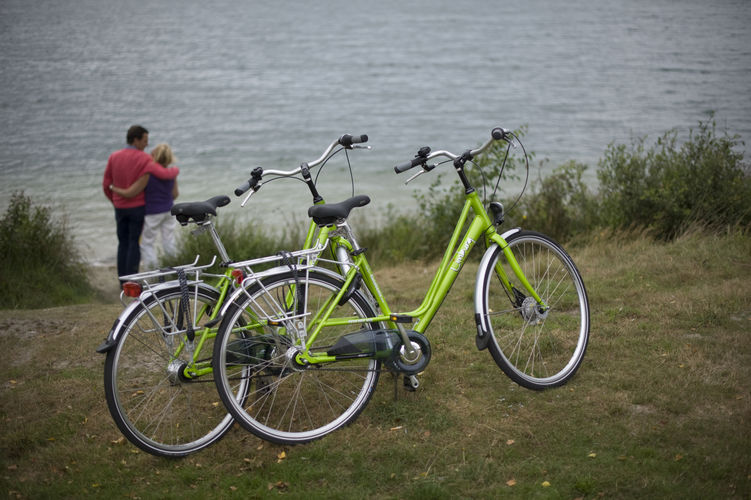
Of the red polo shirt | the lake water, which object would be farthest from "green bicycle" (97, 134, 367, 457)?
the lake water

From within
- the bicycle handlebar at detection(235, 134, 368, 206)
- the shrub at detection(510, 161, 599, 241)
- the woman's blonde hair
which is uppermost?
the bicycle handlebar at detection(235, 134, 368, 206)

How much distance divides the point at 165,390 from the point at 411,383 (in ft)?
5.24

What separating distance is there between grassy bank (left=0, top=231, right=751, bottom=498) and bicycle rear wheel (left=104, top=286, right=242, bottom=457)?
144mm

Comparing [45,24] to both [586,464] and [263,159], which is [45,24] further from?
[586,464]

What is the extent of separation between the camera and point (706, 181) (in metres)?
8.52

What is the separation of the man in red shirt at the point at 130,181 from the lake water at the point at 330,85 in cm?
483

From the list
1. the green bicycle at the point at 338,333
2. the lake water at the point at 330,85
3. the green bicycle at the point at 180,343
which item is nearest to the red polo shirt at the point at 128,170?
the green bicycle at the point at 180,343

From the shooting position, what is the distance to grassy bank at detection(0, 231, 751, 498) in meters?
3.71

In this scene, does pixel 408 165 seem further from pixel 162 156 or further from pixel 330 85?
pixel 330 85

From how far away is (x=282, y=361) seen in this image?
4.14 meters

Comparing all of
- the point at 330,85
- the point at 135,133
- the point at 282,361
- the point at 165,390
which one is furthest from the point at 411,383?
the point at 330,85

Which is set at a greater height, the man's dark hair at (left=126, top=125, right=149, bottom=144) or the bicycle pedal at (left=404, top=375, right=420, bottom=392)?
the man's dark hair at (left=126, top=125, right=149, bottom=144)

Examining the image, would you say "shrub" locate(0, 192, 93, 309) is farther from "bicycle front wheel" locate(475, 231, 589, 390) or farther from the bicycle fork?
the bicycle fork

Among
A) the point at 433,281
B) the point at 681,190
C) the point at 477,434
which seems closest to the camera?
the point at 477,434
